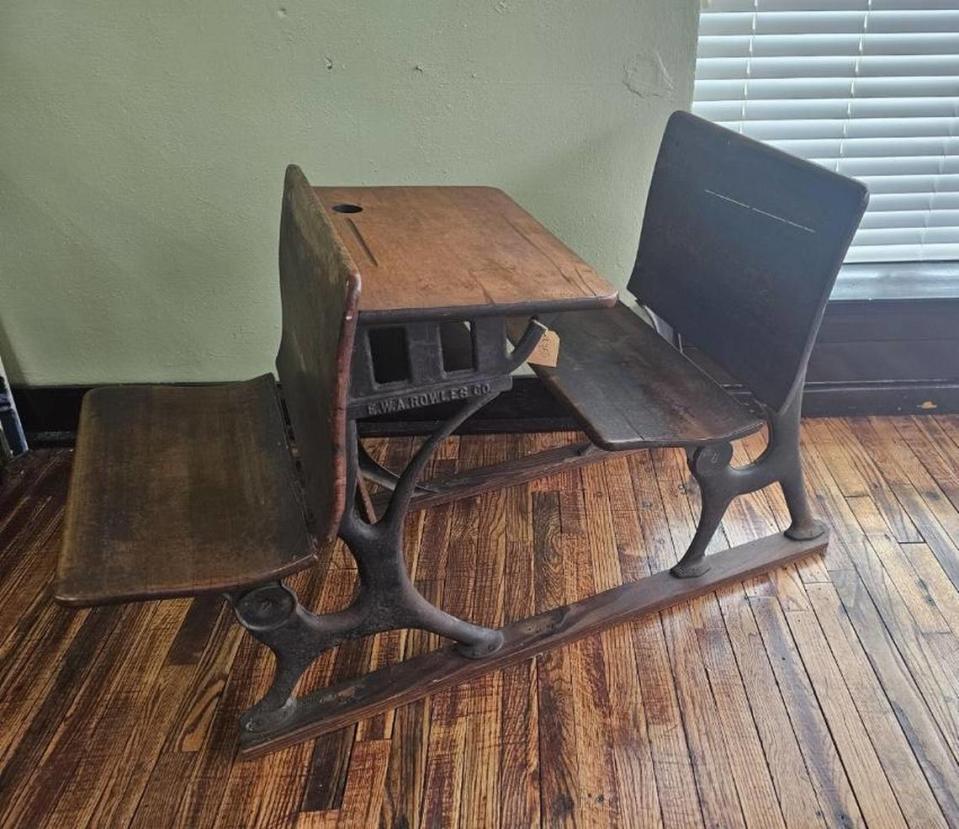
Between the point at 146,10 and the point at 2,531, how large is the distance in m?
1.15

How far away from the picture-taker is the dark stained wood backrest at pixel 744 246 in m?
1.27

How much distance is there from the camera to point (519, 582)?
165 centimetres

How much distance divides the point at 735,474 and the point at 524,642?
0.50m

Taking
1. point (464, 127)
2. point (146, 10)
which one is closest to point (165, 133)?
point (146, 10)

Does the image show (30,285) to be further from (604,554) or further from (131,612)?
(604,554)

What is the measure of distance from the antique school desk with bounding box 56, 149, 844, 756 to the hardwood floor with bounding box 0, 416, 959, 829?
68 mm

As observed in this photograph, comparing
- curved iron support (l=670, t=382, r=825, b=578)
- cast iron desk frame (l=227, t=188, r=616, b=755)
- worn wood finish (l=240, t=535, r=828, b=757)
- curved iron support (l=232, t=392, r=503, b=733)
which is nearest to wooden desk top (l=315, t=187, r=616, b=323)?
cast iron desk frame (l=227, t=188, r=616, b=755)

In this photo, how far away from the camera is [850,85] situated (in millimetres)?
1885

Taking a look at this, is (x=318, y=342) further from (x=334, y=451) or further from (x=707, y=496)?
(x=707, y=496)

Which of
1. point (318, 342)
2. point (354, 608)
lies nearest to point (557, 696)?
point (354, 608)

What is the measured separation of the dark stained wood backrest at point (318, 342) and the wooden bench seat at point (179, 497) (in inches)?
2.5

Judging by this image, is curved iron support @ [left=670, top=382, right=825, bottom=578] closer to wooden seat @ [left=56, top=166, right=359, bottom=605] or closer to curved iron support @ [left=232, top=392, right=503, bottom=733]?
curved iron support @ [left=232, top=392, right=503, bottom=733]

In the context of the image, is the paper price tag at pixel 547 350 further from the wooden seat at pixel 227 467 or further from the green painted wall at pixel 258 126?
the green painted wall at pixel 258 126

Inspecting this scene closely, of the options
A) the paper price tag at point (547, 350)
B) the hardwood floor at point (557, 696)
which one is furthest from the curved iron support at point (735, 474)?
the paper price tag at point (547, 350)
